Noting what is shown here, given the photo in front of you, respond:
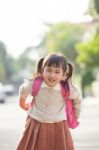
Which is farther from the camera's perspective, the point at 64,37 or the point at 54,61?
the point at 64,37

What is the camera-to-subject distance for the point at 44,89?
702cm

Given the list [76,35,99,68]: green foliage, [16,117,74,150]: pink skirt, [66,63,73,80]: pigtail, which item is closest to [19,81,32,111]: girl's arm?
[16,117,74,150]: pink skirt

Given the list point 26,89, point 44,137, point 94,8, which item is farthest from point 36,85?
point 94,8

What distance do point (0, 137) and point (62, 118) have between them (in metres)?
7.28

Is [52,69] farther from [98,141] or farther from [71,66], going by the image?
[98,141]

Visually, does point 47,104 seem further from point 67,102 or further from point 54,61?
point 54,61

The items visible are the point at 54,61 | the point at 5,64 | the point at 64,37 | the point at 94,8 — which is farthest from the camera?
the point at 5,64

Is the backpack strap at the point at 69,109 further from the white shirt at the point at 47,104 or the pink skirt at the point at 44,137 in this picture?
the pink skirt at the point at 44,137

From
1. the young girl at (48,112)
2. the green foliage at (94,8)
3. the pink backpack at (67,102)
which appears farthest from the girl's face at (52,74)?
the green foliage at (94,8)

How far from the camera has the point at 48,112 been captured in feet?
22.9

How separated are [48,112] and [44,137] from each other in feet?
0.85

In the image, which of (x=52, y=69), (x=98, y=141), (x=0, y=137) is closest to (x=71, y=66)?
(x=52, y=69)

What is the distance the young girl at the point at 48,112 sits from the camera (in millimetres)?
6930

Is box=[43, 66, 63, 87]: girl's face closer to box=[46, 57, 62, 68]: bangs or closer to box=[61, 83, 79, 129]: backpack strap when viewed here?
box=[46, 57, 62, 68]: bangs
